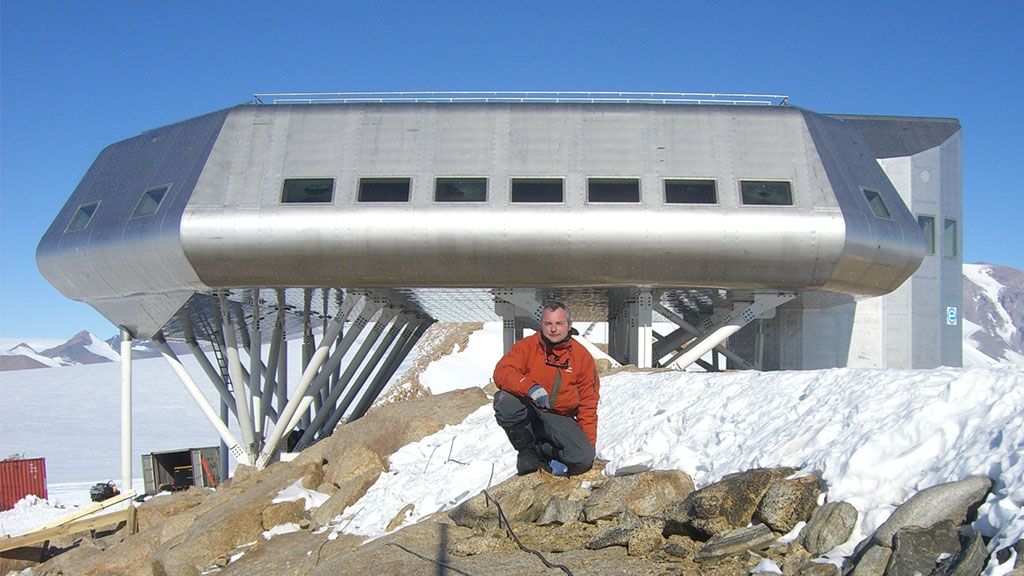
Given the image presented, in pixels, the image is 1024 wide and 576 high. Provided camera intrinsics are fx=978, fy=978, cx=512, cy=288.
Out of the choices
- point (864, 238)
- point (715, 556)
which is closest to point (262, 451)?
point (864, 238)

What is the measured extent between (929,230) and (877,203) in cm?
732

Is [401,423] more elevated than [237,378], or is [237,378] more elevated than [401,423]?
[401,423]

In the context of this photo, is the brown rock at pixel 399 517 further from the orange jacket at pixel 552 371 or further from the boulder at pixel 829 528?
the boulder at pixel 829 528

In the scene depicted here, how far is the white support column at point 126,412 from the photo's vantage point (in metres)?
23.7

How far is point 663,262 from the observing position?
65.4 feet

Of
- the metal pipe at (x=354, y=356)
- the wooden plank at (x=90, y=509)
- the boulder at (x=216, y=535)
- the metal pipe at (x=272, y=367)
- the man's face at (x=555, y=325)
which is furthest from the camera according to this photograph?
the metal pipe at (x=272, y=367)

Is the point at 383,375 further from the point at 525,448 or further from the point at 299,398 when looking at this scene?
the point at 525,448

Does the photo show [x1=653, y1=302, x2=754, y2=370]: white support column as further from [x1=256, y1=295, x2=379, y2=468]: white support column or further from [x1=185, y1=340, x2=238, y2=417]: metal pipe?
[x1=185, y1=340, x2=238, y2=417]: metal pipe

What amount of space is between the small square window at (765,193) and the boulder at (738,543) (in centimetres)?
1318

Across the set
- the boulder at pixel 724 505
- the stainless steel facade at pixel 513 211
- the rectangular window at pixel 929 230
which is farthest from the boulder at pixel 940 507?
the rectangular window at pixel 929 230

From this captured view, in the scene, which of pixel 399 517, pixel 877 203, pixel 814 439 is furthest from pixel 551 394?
pixel 877 203

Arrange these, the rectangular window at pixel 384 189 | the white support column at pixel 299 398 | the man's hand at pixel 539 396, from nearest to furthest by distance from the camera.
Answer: the man's hand at pixel 539 396
the rectangular window at pixel 384 189
the white support column at pixel 299 398

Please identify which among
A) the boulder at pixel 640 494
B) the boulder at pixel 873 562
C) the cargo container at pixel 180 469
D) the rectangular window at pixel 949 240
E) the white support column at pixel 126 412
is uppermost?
the rectangular window at pixel 949 240

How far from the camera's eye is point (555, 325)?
28.9 feet
